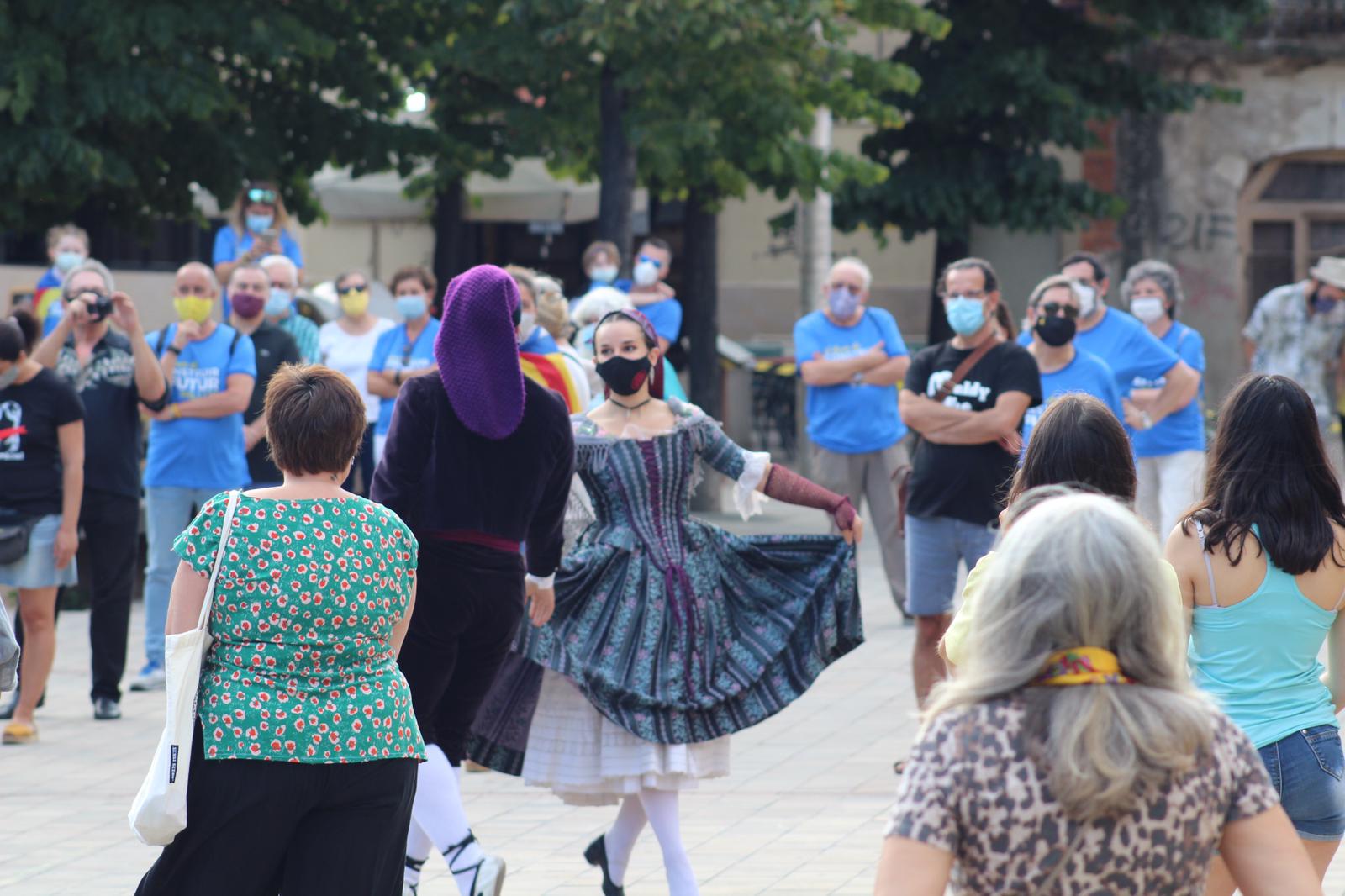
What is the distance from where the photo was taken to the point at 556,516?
616 cm

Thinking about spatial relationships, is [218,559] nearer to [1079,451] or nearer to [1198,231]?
[1079,451]

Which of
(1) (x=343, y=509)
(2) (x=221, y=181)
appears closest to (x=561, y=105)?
(2) (x=221, y=181)

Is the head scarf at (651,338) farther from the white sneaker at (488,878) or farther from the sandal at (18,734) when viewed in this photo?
the sandal at (18,734)

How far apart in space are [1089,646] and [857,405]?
29.0ft

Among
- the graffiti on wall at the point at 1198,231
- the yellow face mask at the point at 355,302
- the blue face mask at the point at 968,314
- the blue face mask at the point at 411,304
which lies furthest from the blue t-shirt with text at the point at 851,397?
the graffiti on wall at the point at 1198,231

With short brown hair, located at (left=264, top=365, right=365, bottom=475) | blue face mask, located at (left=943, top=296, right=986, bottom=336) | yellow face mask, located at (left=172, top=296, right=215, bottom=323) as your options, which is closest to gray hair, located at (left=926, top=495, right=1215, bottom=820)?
short brown hair, located at (left=264, top=365, right=365, bottom=475)

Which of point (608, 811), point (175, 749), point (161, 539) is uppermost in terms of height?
point (175, 749)

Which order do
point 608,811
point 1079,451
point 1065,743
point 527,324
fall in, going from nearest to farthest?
point 1065,743, point 1079,451, point 608,811, point 527,324

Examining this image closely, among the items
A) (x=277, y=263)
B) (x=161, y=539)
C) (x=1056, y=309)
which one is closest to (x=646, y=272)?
(x=277, y=263)

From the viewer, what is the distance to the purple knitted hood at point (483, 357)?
5844 mm

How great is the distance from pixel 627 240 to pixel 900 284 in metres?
11.8

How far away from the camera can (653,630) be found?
20.5ft

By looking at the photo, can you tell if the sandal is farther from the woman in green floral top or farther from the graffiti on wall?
the graffiti on wall

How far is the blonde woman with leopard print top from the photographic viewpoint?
2.86 metres
